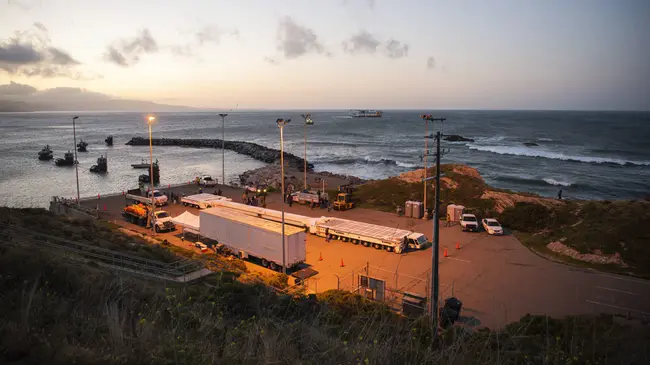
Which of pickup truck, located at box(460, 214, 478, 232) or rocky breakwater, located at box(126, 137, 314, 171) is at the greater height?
rocky breakwater, located at box(126, 137, 314, 171)

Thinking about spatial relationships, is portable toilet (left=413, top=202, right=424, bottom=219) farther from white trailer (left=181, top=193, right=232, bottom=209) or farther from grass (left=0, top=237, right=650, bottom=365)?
grass (left=0, top=237, right=650, bottom=365)

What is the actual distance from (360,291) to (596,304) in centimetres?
980

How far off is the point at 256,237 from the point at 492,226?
52.4ft

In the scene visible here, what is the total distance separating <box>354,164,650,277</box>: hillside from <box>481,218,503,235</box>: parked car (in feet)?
4.52

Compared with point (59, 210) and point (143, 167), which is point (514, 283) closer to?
→ point (59, 210)

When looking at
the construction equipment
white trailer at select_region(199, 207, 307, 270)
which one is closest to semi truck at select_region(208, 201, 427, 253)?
white trailer at select_region(199, 207, 307, 270)

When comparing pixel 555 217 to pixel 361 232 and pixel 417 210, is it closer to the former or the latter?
pixel 417 210

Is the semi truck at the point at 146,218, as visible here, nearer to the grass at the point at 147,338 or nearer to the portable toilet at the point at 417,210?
the grass at the point at 147,338

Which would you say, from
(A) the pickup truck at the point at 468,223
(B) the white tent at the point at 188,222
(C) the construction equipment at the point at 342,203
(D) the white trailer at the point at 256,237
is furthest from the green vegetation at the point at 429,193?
(B) the white tent at the point at 188,222

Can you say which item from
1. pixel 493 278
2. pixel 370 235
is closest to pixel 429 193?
pixel 370 235

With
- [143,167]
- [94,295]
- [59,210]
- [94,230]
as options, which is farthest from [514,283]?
[143,167]

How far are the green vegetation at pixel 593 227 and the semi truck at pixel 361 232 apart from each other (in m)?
7.63

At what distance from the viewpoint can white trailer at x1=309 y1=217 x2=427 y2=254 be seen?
22.5m

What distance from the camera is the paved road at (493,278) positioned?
15.9m
